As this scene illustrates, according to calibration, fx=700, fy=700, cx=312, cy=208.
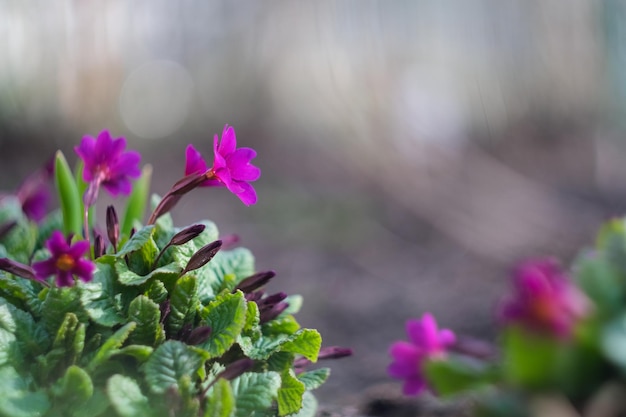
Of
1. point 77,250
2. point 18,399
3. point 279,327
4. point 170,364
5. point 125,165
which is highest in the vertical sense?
point 125,165

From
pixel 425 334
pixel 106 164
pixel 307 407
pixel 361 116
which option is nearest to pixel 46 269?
pixel 106 164

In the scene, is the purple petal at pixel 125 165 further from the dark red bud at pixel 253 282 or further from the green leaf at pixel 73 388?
the green leaf at pixel 73 388

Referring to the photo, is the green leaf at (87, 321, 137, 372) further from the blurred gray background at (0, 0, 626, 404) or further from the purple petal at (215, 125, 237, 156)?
the blurred gray background at (0, 0, 626, 404)

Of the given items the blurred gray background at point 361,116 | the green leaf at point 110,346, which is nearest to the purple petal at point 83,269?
the green leaf at point 110,346

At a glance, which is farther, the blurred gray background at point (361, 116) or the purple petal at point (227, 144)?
the blurred gray background at point (361, 116)

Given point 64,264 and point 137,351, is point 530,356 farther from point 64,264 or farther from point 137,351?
point 64,264

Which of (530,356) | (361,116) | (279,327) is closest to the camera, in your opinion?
(530,356)
